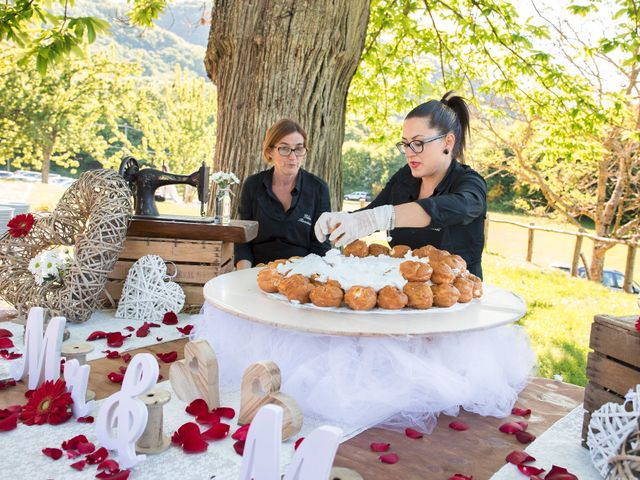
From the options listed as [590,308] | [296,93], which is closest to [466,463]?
[296,93]

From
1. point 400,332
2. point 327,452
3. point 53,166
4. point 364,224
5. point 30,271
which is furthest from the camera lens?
point 53,166

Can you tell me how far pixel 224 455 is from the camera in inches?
56.3

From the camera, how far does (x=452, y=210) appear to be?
2.04 metres

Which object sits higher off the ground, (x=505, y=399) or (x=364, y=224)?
(x=364, y=224)

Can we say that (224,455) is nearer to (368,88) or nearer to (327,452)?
(327,452)

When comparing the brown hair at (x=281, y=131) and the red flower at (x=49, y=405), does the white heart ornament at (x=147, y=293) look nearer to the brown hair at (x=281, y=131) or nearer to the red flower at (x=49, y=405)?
the brown hair at (x=281, y=131)

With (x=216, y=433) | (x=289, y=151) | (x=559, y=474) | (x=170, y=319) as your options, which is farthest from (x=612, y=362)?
(x=289, y=151)

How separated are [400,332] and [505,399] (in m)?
0.49

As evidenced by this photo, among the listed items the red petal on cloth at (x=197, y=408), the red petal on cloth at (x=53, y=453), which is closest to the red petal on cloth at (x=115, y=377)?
the red petal on cloth at (x=197, y=408)

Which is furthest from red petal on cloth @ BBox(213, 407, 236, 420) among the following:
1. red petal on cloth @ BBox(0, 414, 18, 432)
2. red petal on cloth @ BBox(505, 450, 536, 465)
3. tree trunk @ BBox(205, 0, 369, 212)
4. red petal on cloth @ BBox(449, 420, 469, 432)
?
tree trunk @ BBox(205, 0, 369, 212)

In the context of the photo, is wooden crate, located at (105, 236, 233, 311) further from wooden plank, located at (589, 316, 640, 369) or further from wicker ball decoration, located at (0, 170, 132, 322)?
wooden plank, located at (589, 316, 640, 369)

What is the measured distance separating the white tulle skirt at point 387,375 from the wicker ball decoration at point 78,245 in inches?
39.0

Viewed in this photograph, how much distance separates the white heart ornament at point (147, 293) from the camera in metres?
2.71

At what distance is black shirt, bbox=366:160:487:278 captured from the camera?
2.04 meters
